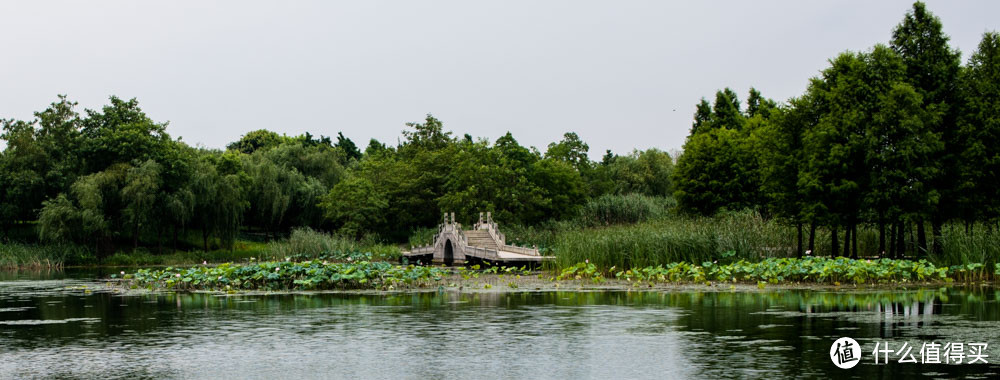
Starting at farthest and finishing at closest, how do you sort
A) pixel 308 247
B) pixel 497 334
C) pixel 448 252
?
1. pixel 448 252
2. pixel 308 247
3. pixel 497 334

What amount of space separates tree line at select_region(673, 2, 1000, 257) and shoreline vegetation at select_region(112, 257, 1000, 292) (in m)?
3.57

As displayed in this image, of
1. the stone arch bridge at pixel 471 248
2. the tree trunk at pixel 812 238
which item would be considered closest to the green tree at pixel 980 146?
the tree trunk at pixel 812 238

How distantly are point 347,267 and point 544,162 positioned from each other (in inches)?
1480

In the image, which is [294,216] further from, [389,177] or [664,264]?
[664,264]

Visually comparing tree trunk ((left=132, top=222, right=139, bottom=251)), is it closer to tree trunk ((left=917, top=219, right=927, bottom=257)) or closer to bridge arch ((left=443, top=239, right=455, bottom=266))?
bridge arch ((left=443, top=239, right=455, bottom=266))

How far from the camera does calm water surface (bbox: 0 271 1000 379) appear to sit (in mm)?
13219

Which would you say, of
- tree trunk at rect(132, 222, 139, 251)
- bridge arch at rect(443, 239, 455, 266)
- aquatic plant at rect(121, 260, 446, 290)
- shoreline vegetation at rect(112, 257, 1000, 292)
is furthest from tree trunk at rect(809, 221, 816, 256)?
tree trunk at rect(132, 222, 139, 251)

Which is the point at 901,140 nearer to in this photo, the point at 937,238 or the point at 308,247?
the point at 937,238

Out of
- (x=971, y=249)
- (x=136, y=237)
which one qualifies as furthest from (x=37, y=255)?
(x=971, y=249)

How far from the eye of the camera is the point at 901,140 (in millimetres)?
31609

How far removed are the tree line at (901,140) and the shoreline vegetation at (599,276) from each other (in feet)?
11.7

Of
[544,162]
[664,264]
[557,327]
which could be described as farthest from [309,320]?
[544,162]

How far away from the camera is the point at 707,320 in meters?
18.8

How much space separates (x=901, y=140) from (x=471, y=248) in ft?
Answer: 84.0
